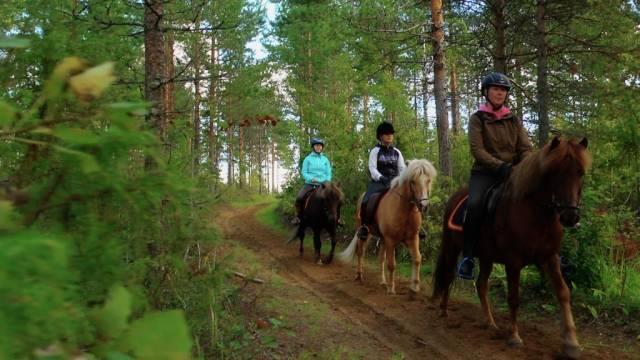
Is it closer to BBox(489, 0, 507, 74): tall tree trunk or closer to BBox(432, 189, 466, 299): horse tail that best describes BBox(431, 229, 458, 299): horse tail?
BBox(432, 189, 466, 299): horse tail

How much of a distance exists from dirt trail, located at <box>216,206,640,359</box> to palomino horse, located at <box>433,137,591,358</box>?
0.87 ft

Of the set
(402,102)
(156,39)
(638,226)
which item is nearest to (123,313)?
(156,39)

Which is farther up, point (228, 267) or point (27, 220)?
point (27, 220)

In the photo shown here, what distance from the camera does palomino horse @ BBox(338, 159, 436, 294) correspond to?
26.2 ft

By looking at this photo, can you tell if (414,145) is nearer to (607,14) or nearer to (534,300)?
(607,14)

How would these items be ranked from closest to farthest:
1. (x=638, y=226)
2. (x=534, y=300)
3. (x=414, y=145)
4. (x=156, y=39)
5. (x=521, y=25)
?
(x=156, y=39) < (x=534, y=300) < (x=638, y=226) < (x=521, y=25) < (x=414, y=145)

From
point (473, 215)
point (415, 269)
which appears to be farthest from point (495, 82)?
point (415, 269)

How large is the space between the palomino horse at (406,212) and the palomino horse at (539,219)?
6.58 ft

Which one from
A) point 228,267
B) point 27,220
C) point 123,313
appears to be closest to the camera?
point 123,313

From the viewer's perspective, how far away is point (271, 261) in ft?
37.3

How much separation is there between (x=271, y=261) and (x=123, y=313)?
10.5m

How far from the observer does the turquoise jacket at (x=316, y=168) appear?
12312 mm

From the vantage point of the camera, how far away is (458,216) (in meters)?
6.54

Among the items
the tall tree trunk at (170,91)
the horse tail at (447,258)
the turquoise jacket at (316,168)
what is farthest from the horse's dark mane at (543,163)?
the turquoise jacket at (316,168)
